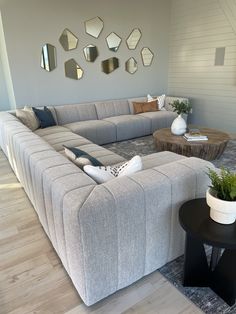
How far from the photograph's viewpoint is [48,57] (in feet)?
14.1

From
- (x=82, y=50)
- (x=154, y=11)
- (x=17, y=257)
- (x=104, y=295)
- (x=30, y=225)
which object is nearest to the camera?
(x=104, y=295)

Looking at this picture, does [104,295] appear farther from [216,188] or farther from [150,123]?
[150,123]

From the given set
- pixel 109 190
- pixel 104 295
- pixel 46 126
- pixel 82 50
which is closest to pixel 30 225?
pixel 104 295

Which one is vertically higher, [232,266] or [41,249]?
[232,266]

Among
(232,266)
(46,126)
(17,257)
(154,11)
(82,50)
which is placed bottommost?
(17,257)

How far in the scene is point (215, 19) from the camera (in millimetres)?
4684

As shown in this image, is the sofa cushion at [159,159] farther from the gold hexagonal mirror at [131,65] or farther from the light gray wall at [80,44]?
the gold hexagonal mirror at [131,65]

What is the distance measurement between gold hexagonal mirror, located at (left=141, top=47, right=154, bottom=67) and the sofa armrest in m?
4.45

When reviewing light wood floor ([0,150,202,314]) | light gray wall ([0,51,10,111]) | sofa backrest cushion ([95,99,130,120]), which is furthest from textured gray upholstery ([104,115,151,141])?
light gray wall ([0,51,10,111])

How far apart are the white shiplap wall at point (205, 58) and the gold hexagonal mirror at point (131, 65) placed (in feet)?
3.45

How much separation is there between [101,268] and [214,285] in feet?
2.47

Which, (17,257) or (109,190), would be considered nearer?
(109,190)

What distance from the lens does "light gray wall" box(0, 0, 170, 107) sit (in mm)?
3984

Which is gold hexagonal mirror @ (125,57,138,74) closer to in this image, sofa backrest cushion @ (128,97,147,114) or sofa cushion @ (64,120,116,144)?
sofa backrest cushion @ (128,97,147,114)
